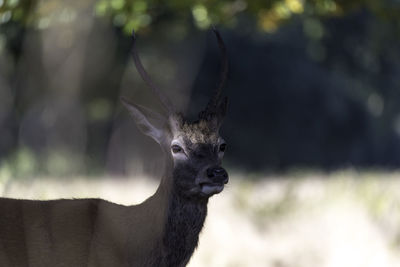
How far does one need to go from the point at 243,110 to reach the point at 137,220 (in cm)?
2392

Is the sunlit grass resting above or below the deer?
below

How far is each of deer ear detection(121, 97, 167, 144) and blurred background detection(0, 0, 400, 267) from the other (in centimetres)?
149

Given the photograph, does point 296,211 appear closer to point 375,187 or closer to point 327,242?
point 327,242

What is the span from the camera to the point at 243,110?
99.4 feet

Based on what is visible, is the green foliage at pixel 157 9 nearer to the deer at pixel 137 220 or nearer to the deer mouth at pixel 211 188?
the deer at pixel 137 220

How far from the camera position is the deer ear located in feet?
22.9

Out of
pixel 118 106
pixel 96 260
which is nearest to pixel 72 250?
pixel 96 260

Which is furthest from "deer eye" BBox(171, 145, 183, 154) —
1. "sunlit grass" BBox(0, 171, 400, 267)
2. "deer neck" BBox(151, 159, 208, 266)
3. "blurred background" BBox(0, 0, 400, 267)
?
"blurred background" BBox(0, 0, 400, 267)

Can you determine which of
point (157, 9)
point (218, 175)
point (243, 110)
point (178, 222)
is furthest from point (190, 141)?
point (243, 110)

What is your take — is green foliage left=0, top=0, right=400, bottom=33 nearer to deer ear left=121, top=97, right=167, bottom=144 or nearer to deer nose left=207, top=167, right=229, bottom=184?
deer ear left=121, top=97, right=167, bottom=144

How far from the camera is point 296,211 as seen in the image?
1055 centimetres

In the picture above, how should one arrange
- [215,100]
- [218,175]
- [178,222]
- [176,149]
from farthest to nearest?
[215,100]
[176,149]
[178,222]
[218,175]

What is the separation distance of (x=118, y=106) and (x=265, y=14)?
1528cm

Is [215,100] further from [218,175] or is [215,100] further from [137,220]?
[137,220]
